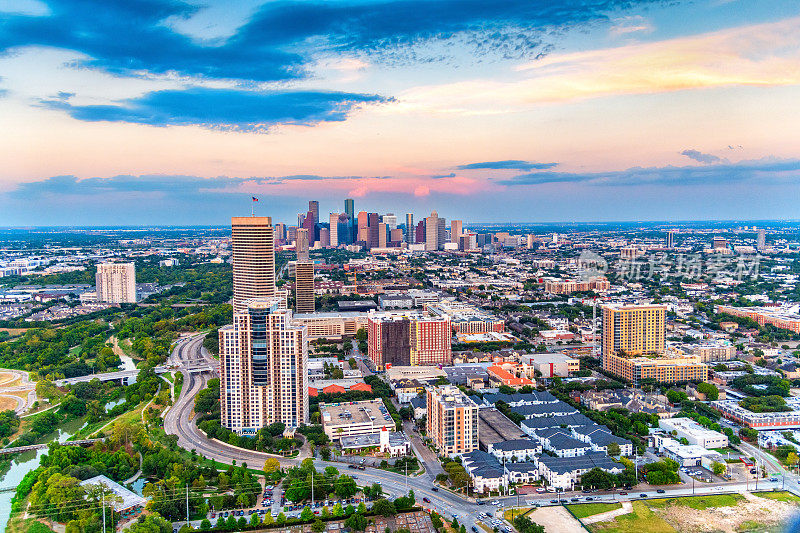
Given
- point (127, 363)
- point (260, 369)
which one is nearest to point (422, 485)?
point (260, 369)

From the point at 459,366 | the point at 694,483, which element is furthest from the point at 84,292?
the point at 694,483

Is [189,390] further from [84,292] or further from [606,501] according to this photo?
[84,292]

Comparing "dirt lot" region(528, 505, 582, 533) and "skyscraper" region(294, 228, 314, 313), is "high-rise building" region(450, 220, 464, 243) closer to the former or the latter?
"skyscraper" region(294, 228, 314, 313)

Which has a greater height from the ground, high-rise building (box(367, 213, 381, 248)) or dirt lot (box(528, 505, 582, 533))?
high-rise building (box(367, 213, 381, 248))

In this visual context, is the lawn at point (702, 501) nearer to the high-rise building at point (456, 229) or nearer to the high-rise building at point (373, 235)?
the high-rise building at point (373, 235)

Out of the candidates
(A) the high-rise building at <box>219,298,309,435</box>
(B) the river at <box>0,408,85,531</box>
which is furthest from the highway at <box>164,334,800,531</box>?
(B) the river at <box>0,408,85,531</box>

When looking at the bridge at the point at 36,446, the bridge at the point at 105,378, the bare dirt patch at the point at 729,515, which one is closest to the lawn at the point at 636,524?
the bare dirt patch at the point at 729,515

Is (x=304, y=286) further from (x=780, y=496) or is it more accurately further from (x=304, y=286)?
(x=780, y=496)
